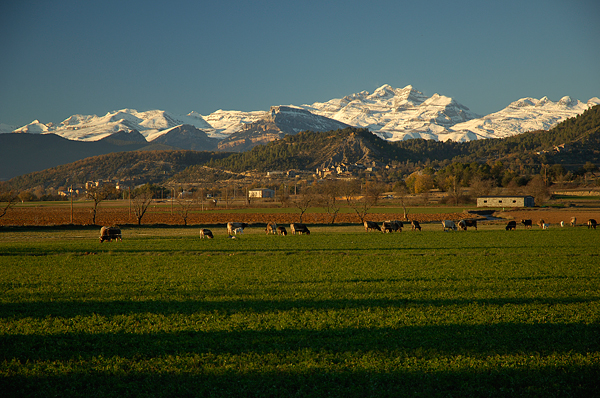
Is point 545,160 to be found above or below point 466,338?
above

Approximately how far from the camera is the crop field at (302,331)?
22.4 ft

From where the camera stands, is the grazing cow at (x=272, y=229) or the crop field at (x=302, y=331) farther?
the grazing cow at (x=272, y=229)

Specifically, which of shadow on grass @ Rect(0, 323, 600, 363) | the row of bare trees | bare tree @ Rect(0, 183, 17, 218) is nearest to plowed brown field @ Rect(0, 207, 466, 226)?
the row of bare trees

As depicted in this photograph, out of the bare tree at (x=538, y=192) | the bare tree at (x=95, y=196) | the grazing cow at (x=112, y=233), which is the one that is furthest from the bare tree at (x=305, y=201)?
the bare tree at (x=538, y=192)

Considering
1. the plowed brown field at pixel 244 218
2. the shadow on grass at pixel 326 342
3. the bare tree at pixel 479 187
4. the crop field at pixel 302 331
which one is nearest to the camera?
the crop field at pixel 302 331

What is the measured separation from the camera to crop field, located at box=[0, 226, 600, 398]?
22.4ft

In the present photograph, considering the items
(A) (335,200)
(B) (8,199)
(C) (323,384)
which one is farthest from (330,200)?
(C) (323,384)

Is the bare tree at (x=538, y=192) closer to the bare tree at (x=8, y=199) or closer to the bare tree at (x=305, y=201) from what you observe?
the bare tree at (x=305, y=201)

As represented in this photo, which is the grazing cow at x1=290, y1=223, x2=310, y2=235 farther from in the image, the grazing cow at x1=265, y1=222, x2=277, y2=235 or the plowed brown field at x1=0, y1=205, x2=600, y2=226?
the plowed brown field at x1=0, y1=205, x2=600, y2=226

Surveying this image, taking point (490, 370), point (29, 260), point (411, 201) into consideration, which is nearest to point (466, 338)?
point (490, 370)

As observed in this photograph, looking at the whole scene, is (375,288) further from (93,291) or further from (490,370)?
(93,291)

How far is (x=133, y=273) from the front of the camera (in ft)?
54.1

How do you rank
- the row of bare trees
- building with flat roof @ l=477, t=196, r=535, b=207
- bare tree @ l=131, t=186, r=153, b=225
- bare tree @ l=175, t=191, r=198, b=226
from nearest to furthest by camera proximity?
1. bare tree @ l=131, t=186, r=153, b=225
2. bare tree @ l=175, t=191, r=198, b=226
3. the row of bare trees
4. building with flat roof @ l=477, t=196, r=535, b=207

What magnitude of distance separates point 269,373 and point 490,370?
3.82m
